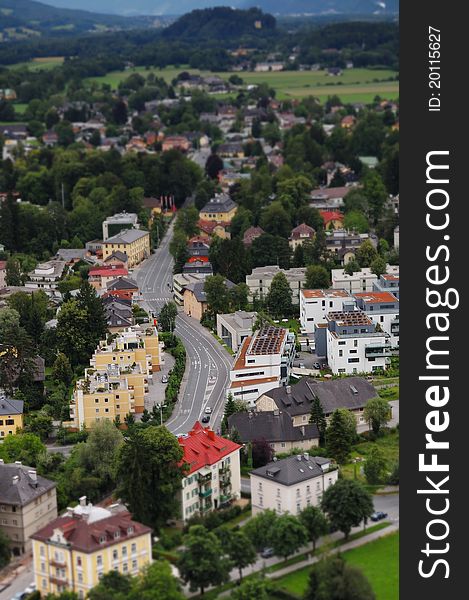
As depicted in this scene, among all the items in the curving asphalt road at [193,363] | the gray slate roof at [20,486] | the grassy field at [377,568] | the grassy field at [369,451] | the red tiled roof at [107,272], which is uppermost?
the red tiled roof at [107,272]

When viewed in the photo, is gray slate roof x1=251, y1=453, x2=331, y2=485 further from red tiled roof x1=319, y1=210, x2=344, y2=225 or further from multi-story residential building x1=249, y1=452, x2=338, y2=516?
red tiled roof x1=319, y1=210, x2=344, y2=225

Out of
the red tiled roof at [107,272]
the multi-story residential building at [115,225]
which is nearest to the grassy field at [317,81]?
the multi-story residential building at [115,225]

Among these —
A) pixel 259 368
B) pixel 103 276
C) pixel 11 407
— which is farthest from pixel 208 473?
pixel 103 276

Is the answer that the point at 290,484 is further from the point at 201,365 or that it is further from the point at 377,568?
the point at 201,365

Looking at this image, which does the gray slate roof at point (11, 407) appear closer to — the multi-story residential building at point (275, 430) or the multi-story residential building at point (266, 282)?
the multi-story residential building at point (275, 430)

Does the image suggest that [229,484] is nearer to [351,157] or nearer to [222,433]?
[222,433]

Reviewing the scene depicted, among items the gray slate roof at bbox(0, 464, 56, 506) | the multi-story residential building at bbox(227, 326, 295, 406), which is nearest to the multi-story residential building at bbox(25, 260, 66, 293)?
the multi-story residential building at bbox(227, 326, 295, 406)
